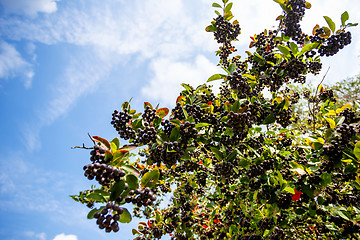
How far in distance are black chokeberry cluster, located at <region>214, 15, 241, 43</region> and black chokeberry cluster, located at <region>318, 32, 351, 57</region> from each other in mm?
1855

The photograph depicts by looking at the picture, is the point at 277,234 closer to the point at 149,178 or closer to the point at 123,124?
the point at 149,178

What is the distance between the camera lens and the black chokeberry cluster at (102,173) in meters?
1.88

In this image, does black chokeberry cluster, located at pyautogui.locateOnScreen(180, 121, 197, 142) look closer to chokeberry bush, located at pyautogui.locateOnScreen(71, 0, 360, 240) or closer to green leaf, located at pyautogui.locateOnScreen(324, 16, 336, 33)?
chokeberry bush, located at pyautogui.locateOnScreen(71, 0, 360, 240)

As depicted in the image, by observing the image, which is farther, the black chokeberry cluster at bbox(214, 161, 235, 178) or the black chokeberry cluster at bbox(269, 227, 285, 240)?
the black chokeberry cluster at bbox(269, 227, 285, 240)

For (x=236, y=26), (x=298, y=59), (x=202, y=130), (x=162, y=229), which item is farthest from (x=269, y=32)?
(x=162, y=229)

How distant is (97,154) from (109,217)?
0.66 metres

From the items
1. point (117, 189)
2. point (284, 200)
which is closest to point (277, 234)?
point (284, 200)

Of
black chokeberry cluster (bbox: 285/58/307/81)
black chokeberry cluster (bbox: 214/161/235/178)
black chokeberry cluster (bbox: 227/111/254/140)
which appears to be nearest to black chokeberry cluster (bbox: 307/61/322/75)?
black chokeberry cluster (bbox: 285/58/307/81)

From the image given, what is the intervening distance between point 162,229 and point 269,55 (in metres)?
4.88

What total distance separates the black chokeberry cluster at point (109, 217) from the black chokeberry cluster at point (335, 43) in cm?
476

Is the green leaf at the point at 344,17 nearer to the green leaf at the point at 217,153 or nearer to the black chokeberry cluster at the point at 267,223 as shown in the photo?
the green leaf at the point at 217,153

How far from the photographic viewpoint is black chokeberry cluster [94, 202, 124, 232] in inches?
70.8

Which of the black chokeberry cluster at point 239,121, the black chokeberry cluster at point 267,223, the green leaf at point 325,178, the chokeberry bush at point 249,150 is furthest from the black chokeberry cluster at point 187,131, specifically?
the black chokeberry cluster at point 267,223

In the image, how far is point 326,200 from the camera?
2.95 metres
